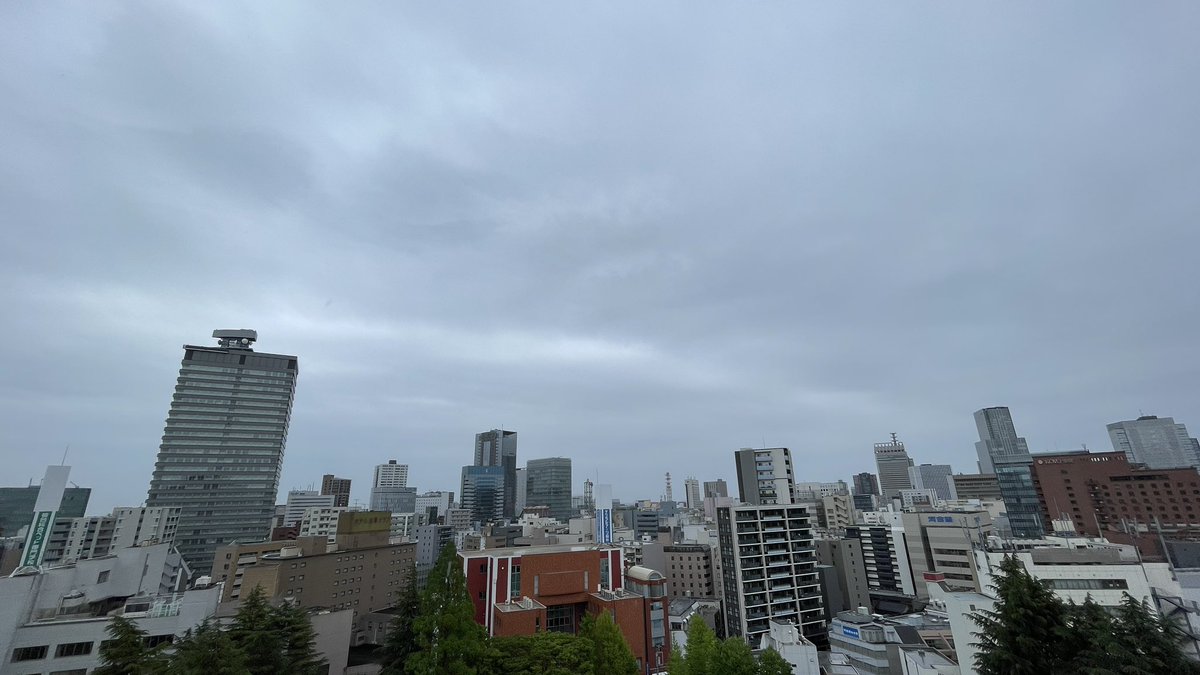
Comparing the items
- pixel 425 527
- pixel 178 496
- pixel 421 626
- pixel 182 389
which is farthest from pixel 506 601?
pixel 182 389

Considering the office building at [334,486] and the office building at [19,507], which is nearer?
A: the office building at [19,507]

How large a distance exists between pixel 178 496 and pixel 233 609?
7688 cm

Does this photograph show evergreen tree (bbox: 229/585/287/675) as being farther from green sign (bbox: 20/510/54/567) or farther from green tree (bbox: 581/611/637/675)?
green tree (bbox: 581/611/637/675)

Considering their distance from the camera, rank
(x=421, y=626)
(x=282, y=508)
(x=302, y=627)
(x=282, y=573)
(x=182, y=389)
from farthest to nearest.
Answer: (x=282, y=508)
(x=182, y=389)
(x=282, y=573)
(x=302, y=627)
(x=421, y=626)

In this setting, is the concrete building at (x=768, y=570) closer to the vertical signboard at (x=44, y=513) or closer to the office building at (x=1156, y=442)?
the vertical signboard at (x=44, y=513)

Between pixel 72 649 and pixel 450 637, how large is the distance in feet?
71.6

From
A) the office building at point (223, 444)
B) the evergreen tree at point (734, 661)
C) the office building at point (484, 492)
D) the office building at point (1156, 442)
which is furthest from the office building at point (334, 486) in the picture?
the office building at point (1156, 442)

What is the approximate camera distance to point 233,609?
3375cm

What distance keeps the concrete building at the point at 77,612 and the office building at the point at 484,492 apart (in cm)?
15209

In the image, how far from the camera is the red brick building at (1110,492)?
259 feet

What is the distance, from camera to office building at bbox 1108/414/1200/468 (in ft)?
577

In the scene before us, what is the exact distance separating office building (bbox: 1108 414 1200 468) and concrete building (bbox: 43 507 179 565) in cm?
27897

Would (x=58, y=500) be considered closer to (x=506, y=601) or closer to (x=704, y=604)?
(x=506, y=601)

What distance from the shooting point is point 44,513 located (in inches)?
1112
